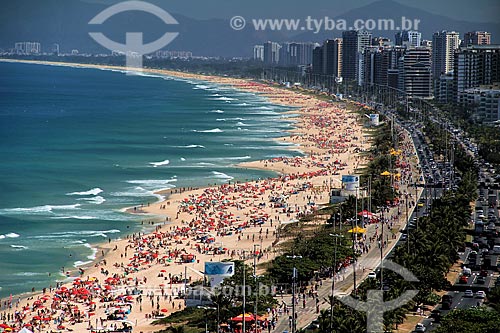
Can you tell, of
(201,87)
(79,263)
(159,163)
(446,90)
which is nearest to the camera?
(79,263)

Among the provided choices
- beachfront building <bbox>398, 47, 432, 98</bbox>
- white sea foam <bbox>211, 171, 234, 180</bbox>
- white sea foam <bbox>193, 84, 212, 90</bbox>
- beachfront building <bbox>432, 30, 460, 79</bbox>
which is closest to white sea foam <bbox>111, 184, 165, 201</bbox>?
white sea foam <bbox>211, 171, 234, 180</bbox>

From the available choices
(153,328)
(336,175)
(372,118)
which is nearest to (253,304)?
(153,328)

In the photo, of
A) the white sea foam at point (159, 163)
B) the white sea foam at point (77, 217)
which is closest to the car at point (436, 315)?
the white sea foam at point (77, 217)


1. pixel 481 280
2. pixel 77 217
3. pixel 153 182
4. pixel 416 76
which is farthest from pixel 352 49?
pixel 481 280

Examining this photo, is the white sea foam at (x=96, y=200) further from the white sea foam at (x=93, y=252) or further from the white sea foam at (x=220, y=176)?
the white sea foam at (x=220, y=176)

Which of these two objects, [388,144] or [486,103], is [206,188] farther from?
[486,103]

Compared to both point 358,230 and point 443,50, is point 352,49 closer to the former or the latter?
point 443,50

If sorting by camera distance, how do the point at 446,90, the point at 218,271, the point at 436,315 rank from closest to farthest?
the point at 436,315 → the point at 218,271 → the point at 446,90
